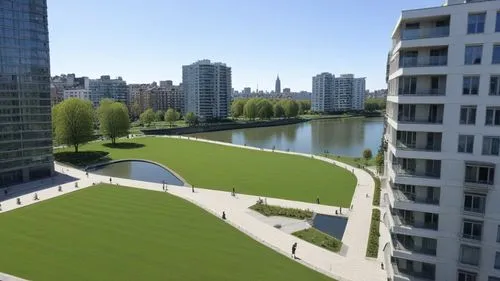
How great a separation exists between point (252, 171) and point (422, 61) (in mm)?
45595

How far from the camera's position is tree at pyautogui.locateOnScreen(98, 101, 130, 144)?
3981 inches

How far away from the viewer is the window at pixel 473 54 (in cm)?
2092

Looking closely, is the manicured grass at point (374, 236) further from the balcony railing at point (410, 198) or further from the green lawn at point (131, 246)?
the balcony railing at point (410, 198)

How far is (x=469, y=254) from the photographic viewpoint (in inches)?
879

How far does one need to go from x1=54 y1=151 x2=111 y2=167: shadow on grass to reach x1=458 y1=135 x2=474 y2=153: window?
69836 mm

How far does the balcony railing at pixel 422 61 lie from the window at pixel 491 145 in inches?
199

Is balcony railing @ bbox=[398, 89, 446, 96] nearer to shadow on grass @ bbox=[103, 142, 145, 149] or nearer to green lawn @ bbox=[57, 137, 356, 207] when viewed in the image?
green lawn @ bbox=[57, 137, 356, 207]

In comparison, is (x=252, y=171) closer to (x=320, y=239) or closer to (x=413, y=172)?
(x=320, y=239)

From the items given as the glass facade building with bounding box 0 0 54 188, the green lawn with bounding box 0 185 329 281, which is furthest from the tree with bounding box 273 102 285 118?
the green lawn with bounding box 0 185 329 281

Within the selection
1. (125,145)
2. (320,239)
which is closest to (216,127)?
(125,145)

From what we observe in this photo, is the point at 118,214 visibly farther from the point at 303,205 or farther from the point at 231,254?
the point at 303,205

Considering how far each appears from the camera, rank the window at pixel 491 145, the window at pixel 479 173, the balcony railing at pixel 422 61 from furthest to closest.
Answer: the balcony railing at pixel 422 61
the window at pixel 479 173
the window at pixel 491 145

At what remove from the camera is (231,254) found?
3216 centimetres

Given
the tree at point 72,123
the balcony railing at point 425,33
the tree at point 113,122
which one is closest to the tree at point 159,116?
the tree at point 113,122
